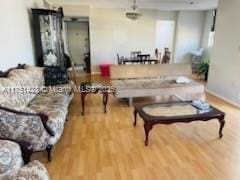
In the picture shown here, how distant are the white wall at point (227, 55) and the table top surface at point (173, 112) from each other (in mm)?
1951

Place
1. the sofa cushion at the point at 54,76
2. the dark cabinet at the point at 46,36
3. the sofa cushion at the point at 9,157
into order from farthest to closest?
the dark cabinet at the point at 46,36 → the sofa cushion at the point at 54,76 → the sofa cushion at the point at 9,157

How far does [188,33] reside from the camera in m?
9.00

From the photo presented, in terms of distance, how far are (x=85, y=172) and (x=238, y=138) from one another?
235cm

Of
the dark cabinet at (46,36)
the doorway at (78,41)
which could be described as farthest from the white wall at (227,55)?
the doorway at (78,41)

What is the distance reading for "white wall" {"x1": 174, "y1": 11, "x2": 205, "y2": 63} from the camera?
881 centimetres

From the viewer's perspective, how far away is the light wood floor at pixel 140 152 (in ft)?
7.43

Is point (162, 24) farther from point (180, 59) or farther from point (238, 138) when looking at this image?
point (238, 138)

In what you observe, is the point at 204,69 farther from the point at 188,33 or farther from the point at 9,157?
the point at 9,157

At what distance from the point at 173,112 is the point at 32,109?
200cm

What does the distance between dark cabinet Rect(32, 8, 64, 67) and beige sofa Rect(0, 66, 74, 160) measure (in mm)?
1247

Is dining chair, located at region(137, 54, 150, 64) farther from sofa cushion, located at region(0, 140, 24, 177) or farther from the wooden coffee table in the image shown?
sofa cushion, located at region(0, 140, 24, 177)

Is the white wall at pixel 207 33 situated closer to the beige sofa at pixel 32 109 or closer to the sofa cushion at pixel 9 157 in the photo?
the beige sofa at pixel 32 109

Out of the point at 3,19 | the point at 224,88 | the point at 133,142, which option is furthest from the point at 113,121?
the point at 224,88

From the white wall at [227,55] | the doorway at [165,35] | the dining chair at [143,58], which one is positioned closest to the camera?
the white wall at [227,55]
